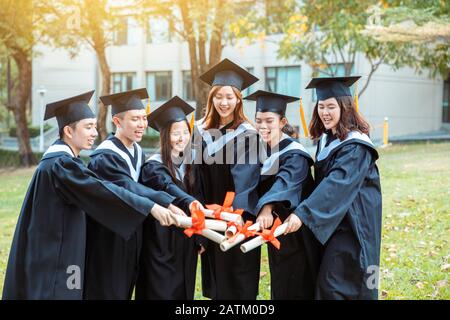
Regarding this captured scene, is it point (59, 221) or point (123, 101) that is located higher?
point (123, 101)

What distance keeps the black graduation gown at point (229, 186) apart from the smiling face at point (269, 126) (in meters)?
0.08

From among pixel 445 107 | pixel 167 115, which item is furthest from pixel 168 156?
pixel 445 107

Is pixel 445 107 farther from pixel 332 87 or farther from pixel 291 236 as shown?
pixel 291 236

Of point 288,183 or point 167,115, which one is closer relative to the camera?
point 288,183

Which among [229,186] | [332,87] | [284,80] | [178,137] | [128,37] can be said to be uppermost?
[128,37]

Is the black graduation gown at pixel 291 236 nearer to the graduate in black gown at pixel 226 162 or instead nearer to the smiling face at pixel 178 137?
the graduate in black gown at pixel 226 162

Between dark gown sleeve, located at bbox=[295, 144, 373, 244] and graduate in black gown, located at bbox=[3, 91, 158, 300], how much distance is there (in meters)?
1.00

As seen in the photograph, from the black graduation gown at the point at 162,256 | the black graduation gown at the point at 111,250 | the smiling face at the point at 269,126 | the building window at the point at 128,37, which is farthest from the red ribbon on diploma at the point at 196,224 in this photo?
the building window at the point at 128,37

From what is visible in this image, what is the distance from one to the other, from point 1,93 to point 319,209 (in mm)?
33508

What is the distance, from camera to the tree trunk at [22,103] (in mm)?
18766

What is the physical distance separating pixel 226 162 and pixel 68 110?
1.15 meters

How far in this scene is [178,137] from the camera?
14.0ft

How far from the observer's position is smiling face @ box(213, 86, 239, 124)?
13.9ft
